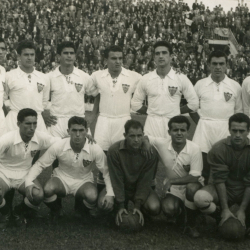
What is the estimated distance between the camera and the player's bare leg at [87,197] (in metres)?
4.80

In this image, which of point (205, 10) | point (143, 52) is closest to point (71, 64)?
point (143, 52)

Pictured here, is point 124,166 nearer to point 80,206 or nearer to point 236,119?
point 80,206

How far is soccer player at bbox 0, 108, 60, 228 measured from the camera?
474cm

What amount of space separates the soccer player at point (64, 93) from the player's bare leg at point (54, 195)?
0.99 metres

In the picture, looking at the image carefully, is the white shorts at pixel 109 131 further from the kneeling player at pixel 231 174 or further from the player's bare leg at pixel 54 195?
the kneeling player at pixel 231 174

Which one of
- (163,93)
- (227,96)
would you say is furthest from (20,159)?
(227,96)

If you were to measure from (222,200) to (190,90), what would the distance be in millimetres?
1646

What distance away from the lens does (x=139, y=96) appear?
5652 mm

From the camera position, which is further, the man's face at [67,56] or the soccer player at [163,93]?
the man's face at [67,56]

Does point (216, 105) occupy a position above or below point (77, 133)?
above

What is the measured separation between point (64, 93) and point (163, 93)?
4.36 ft

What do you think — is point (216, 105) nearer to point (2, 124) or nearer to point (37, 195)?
point (37, 195)

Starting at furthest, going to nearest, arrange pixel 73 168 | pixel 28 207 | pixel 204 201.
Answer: pixel 73 168, pixel 28 207, pixel 204 201

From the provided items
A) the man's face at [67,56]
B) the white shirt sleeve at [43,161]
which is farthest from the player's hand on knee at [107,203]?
the man's face at [67,56]
